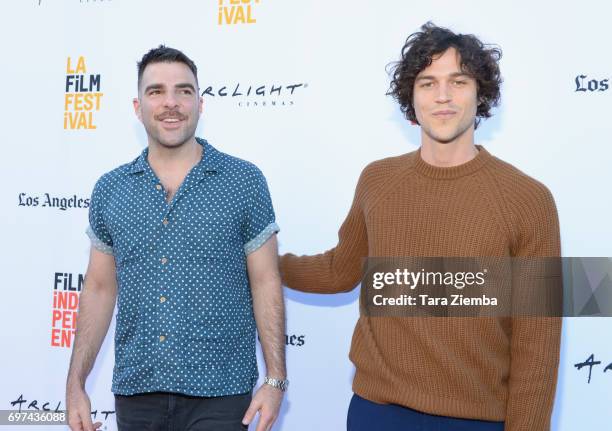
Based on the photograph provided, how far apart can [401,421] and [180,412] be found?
574 mm

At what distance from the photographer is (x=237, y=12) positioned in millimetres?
2791

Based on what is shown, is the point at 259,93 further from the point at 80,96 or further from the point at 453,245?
the point at 453,245

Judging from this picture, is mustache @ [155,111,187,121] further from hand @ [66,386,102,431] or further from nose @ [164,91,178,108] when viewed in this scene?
hand @ [66,386,102,431]

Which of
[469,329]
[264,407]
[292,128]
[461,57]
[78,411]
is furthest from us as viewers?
[292,128]

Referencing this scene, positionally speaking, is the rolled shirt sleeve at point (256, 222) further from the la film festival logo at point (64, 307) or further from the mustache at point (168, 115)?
the la film festival logo at point (64, 307)

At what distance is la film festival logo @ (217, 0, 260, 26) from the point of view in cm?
277

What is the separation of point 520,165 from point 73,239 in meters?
1.85

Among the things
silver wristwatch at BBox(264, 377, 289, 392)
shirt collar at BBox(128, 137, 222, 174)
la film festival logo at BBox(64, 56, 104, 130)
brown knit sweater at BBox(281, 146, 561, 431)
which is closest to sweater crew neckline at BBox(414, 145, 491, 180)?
brown knit sweater at BBox(281, 146, 561, 431)

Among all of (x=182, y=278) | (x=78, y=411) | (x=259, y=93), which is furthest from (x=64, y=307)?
(x=182, y=278)

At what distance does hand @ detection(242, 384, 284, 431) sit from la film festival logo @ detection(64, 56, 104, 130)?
5.23ft

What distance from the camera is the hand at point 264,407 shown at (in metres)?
1.89

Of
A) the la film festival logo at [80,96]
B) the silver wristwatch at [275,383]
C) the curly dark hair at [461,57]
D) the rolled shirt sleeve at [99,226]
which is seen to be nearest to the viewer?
the curly dark hair at [461,57]

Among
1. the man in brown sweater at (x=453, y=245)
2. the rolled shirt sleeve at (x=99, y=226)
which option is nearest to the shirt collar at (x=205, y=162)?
the rolled shirt sleeve at (x=99, y=226)

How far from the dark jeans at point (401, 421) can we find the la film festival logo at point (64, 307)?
1.63 m
